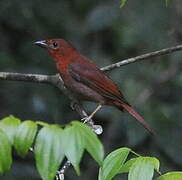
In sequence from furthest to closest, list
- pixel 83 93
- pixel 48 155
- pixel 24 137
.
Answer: pixel 83 93, pixel 24 137, pixel 48 155

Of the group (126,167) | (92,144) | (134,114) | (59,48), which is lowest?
(134,114)

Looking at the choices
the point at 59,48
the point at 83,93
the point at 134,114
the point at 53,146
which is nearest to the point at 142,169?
the point at 53,146

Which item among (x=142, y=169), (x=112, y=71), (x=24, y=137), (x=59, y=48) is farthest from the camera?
(x=112, y=71)

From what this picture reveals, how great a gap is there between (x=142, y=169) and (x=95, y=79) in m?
2.75

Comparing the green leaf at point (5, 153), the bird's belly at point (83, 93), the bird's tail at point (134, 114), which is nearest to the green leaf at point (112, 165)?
the green leaf at point (5, 153)

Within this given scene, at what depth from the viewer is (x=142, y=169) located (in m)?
2.44

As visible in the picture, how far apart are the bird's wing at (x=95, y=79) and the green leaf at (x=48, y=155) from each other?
2827 millimetres

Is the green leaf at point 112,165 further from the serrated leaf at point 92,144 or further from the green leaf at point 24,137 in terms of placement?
the green leaf at point 24,137

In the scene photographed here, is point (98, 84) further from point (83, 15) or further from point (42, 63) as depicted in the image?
point (83, 15)

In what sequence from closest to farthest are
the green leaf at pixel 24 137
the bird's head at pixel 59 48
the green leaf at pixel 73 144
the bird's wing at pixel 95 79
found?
the green leaf at pixel 73 144
the green leaf at pixel 24 137
the bird's wing at pixel 95 79
the bird's head at pixel 59 48

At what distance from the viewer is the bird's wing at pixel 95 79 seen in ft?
16.7

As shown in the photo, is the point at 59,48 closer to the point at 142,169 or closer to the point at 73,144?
the point at 142,169

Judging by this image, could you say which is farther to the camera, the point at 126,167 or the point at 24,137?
the point at 126,167

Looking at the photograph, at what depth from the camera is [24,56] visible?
601 cm
